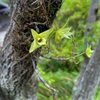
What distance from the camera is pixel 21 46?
1.50m

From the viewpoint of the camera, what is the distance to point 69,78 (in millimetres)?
5199

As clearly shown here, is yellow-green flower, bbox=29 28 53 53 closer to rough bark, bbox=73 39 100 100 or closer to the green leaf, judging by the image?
the green leaf

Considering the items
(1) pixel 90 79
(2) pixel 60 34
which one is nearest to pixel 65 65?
(1) pixel 90 79

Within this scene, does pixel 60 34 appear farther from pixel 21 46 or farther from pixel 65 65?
pixel 65 65

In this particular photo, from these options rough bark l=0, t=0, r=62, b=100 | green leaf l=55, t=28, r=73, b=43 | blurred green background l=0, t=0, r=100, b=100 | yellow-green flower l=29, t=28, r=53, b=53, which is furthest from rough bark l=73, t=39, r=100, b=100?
yellow-green flower l=29, t=28, r=53, b=53

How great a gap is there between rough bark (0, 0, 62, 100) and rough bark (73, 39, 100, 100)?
70 centimetres

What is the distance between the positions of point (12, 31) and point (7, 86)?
433mm

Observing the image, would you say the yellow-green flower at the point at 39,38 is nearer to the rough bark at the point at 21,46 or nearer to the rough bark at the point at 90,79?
the rough bark at the point at 21,46

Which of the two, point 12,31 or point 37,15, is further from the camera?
point 12,31

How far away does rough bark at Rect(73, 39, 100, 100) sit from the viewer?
7.71 feet

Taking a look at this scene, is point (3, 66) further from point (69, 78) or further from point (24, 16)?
point (69, 78)

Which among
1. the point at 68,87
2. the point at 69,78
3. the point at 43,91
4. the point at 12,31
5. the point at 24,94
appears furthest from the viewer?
the point at 69,78

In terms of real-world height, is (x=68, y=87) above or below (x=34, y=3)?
below

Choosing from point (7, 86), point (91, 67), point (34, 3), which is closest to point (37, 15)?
point (34, 3)
